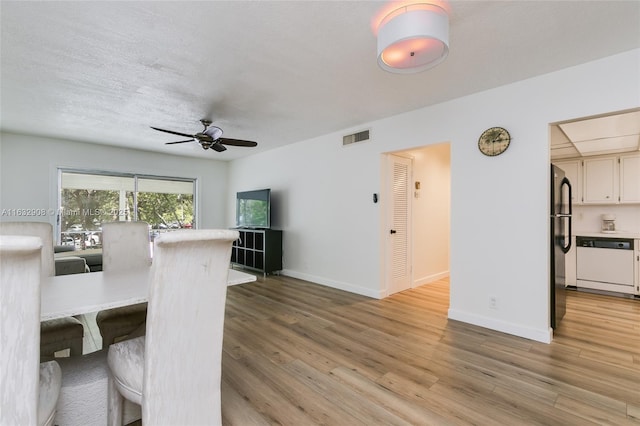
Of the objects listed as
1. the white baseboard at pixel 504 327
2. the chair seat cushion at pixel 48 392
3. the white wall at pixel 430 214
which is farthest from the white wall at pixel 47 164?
the white baseboard at pixel 504 327

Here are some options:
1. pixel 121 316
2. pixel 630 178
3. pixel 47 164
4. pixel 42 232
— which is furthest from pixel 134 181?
pixel 630 178

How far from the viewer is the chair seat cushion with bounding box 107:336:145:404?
1325 mm

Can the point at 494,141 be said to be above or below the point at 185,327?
above

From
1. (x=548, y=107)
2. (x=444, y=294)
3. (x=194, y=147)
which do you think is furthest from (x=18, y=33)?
(x=444, y=294)

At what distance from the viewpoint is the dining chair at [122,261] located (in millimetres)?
2209

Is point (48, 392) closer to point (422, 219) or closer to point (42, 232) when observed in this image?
point (42, 232)

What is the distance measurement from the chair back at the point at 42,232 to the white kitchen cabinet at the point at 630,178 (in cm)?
696

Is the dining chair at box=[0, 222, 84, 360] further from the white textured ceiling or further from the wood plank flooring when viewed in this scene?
the white textured ceiling

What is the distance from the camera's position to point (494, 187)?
122 inches

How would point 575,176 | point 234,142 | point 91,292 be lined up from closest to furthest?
point 91,292 < point 234,142 < point 575,176

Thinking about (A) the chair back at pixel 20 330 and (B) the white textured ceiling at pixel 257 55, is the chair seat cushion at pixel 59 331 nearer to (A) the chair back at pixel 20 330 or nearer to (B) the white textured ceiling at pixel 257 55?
(A) the chair back at pixel 20 330

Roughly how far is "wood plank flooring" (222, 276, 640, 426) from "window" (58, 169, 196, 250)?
4.00 metres

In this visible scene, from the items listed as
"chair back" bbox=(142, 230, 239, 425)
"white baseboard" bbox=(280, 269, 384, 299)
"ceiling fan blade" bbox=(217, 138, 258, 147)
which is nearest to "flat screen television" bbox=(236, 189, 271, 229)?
"white baseboard" bbox=(280, 269, 384, 299)

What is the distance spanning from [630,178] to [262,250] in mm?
5993
